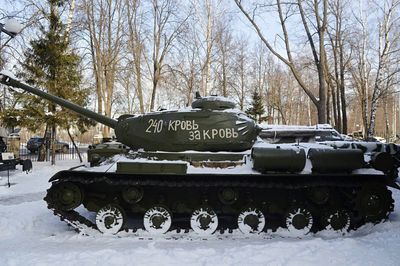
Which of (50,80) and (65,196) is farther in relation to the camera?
(50,80)

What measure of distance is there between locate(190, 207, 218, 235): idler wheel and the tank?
0.02 metres

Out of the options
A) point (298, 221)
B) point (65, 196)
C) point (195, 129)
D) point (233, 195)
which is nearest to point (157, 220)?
point (233, 195)

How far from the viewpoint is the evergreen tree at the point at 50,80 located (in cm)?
1762

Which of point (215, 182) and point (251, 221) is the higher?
point (215, 182)

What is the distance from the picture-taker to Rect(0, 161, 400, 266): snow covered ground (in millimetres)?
5316

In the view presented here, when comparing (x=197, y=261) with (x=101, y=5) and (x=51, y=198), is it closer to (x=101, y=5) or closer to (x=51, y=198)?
(x=51, y=198)

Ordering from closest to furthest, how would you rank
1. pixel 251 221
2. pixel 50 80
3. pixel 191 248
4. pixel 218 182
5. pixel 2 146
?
pixel 191 248, pixel 218 182, pixel 251 221, pixel 2 146, pixel 50 80

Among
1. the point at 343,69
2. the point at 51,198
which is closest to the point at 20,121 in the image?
the point at 51,198

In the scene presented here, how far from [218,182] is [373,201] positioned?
282 cm

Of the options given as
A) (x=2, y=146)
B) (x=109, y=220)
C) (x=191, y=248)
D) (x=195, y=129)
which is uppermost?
(x=195, y=129)

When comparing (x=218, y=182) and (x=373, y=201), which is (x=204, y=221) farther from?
(x=373, y=201)

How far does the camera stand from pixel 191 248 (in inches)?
233

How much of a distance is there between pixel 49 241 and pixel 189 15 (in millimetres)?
23894

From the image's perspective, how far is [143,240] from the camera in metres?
6.42
